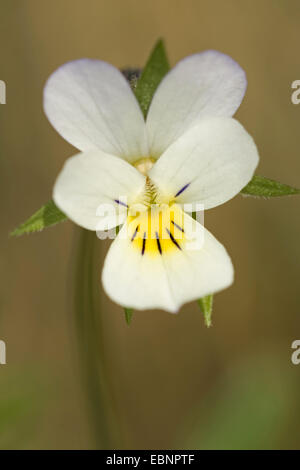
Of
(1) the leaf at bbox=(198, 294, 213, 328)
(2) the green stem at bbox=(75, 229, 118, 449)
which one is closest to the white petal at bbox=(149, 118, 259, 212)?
(1) the leaf at bbox=(198, 294, 213, 328)

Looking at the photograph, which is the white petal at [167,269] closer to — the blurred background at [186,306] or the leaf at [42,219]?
the leaf at [42,219]

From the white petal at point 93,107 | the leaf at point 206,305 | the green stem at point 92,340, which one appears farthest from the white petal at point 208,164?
the green stem at point 92,340

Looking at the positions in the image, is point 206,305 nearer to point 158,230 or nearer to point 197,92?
point 158,230

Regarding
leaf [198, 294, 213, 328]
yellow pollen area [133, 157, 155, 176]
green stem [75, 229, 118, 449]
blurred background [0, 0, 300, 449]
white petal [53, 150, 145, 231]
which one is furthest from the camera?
blurred background [0, 0, 300, 449]

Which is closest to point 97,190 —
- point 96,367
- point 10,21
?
point 96,367

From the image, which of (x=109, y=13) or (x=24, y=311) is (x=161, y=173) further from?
(x=109, y=13)

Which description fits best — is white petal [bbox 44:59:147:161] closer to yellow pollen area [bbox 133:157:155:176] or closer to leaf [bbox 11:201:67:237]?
yellow pollen area [bbox 133:157:155:176]
